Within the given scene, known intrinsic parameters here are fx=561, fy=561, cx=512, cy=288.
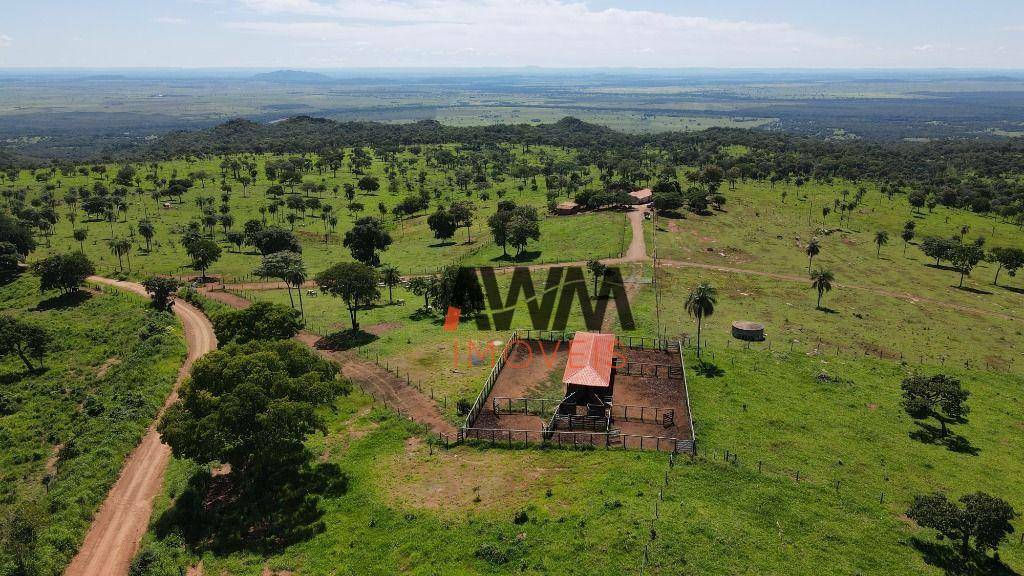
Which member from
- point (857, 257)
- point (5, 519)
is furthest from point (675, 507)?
point (857, 257)

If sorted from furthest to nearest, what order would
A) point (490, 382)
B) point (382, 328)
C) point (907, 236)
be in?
point (907, 236) → point (382, 328) → point (490, 382)

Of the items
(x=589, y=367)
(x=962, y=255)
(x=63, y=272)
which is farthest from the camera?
(x=962, y=255)

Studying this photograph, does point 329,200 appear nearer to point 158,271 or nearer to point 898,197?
point 158,271

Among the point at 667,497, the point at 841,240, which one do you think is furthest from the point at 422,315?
the point at 841,240

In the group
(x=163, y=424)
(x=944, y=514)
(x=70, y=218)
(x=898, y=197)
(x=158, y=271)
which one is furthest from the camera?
(x=898, y=197)

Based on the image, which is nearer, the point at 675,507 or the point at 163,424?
the point at 675,507

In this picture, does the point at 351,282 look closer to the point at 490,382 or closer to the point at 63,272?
the point at 490,382
